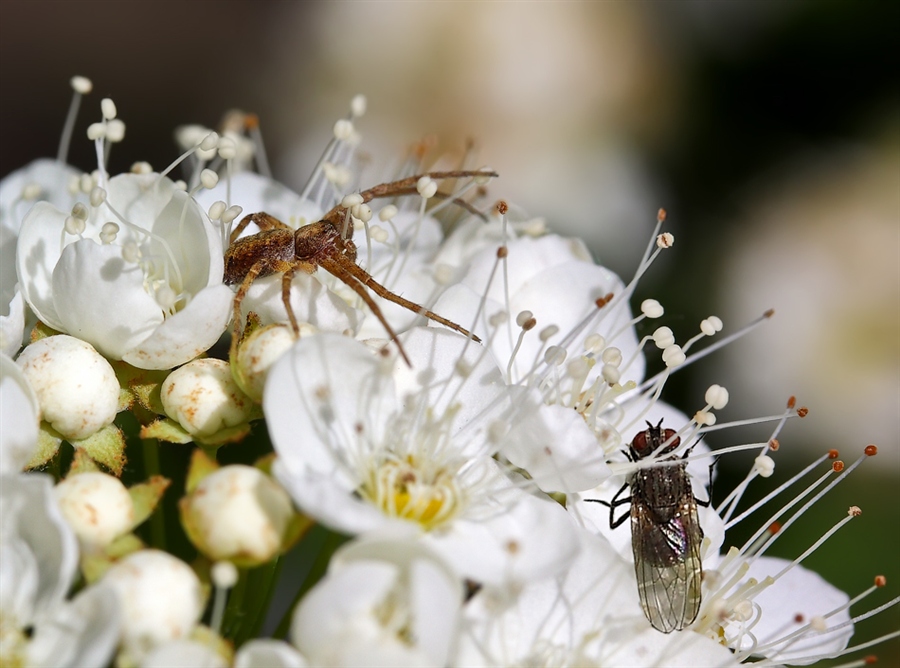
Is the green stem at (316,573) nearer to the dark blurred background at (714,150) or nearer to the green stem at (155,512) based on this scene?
the green stem at (155,512)

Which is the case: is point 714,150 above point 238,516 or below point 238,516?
above

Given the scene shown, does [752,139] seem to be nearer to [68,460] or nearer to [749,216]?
[749,216]

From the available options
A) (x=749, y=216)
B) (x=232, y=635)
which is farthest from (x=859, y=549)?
(x=232, y=635)

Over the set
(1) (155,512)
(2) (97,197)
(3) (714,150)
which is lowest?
(1) (155,512)

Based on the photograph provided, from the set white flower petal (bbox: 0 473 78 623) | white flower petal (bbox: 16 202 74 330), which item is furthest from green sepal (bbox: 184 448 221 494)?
white flower petal (bbox: 16 202 74 330)

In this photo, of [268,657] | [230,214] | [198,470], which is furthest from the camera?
[230,214]

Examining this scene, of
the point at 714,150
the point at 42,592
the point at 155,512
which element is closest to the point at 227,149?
the point at 155,512

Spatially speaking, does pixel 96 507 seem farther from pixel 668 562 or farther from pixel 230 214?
pixel 668 562
